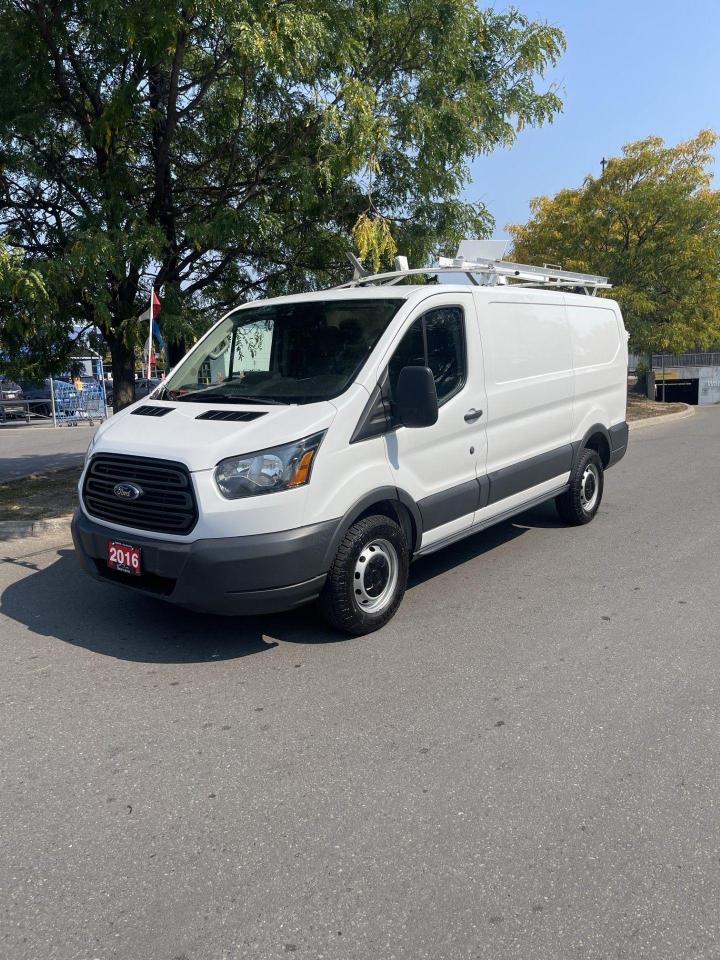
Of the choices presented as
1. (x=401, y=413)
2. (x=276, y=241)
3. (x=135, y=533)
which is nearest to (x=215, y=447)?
(x=135, y=533)

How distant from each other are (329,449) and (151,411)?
1.36m

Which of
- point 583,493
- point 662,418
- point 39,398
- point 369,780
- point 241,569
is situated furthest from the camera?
point 39,398

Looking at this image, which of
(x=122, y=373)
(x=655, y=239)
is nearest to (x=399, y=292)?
(x=122, y=373)

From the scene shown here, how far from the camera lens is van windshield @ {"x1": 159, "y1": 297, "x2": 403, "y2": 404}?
187 inches

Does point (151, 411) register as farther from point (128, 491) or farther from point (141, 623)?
point (141, 623)

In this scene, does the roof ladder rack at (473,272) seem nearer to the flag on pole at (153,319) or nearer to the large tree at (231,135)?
the large tree at (231,135)

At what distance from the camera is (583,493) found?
23.8 ft

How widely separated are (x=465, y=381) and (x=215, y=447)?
77.2 inches

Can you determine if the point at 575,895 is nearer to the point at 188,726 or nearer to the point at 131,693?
the point at 188,726

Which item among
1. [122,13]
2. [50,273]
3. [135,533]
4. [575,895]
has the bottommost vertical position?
[575,895]

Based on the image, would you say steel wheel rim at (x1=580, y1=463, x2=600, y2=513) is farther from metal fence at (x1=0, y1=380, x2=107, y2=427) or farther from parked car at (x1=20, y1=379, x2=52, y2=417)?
parked car at (x1=20, y1=379, x2=52, y2=417)

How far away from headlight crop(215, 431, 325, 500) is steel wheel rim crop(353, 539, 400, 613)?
27.1 inches

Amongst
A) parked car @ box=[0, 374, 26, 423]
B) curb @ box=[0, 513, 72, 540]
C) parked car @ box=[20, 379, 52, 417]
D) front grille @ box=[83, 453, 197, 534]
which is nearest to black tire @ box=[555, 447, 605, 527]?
front grille @ box=[83, 453, 197, 534]

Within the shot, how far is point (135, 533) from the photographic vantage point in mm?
4387
